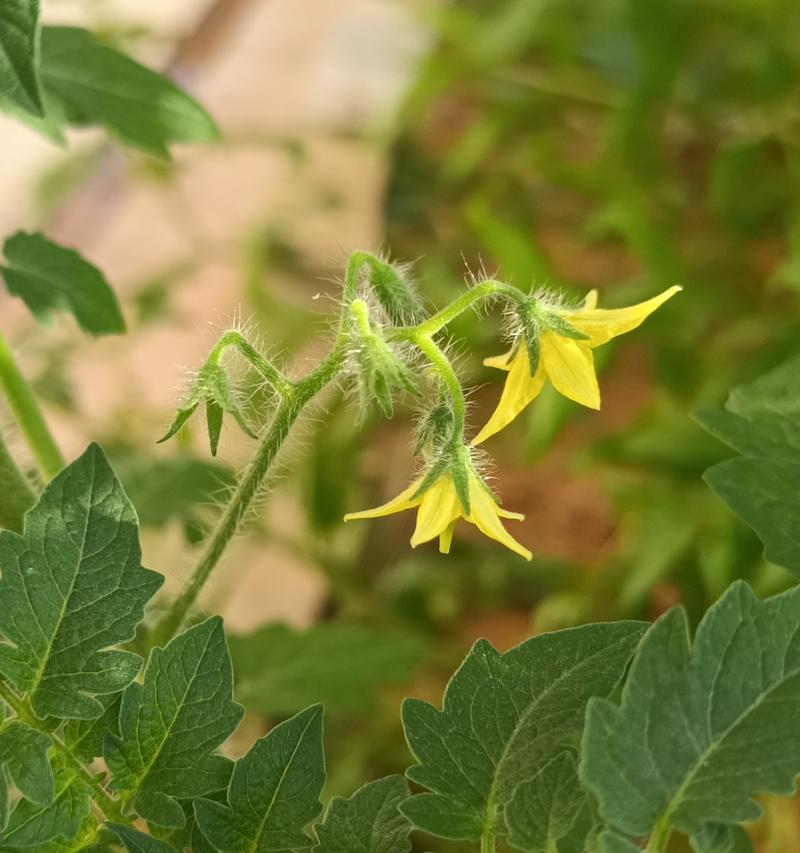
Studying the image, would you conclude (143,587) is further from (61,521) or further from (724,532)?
(724,532)

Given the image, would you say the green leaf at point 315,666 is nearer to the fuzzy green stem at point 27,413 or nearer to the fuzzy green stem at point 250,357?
the fuzzy green stem at point 27,413

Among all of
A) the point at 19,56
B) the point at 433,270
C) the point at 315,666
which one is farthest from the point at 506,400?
the point at 433,270

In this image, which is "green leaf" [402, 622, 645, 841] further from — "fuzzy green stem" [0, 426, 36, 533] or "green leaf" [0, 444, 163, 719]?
"fuzzy green stem" [0, 426, 36, 533]

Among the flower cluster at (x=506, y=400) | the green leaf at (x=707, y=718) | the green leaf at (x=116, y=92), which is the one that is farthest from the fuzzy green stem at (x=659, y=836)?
the green leaf at (x=116, y=92)

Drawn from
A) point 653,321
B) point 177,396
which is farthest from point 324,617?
point 177,396

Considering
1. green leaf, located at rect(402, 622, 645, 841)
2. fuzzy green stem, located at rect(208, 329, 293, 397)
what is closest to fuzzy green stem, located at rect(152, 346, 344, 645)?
fuzzy green stem, located at rect(208, 329, 293, 397)
